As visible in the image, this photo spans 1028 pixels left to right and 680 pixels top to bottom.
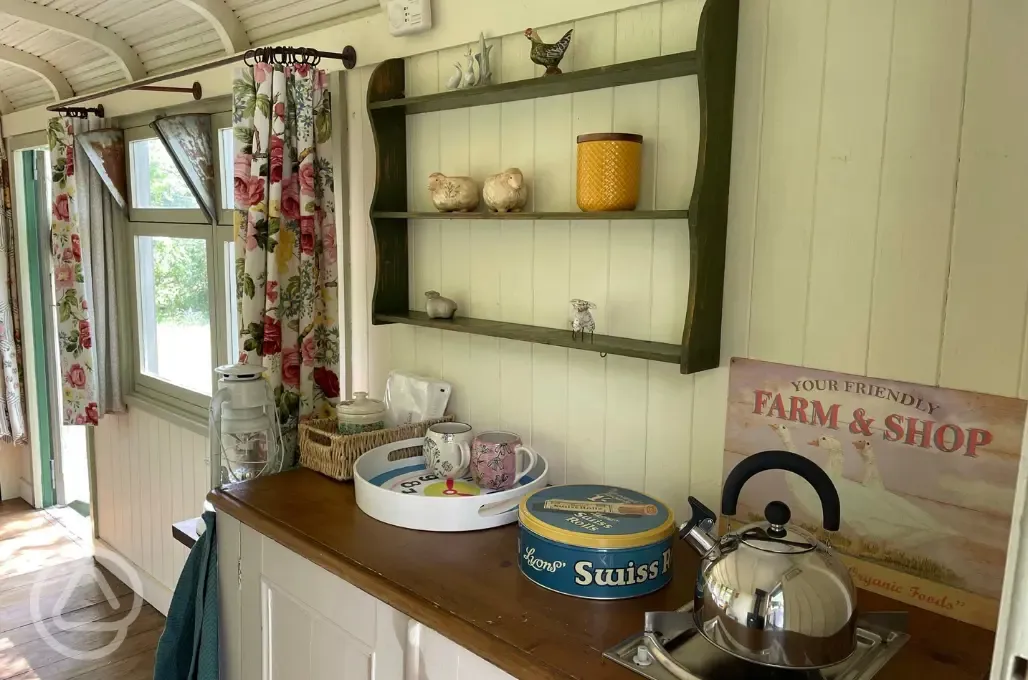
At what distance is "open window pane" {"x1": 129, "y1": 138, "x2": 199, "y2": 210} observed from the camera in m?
2.98

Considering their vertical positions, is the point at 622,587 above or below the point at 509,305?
below

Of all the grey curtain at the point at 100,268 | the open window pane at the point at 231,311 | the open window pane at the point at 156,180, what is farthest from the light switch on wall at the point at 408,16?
the grey curtain at the point at 100,268

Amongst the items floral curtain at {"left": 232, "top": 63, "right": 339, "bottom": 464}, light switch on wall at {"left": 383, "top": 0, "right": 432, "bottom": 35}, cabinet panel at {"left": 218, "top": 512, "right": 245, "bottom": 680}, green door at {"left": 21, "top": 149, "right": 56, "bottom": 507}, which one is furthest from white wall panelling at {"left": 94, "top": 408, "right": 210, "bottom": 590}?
light switch on wall at {"left": 383, "top": 0, "right": 432, "bottom": 35}

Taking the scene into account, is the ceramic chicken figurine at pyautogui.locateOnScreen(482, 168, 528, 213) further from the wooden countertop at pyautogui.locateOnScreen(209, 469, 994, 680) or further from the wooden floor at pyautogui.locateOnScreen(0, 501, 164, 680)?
the wooden floor at pyautogui.locateOnScreen(0, 501, 164, 680)

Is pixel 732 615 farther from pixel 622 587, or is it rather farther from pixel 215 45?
pixel 215 45

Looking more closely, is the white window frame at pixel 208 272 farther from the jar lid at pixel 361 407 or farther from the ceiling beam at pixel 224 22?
the jar lid at pixel 361 407

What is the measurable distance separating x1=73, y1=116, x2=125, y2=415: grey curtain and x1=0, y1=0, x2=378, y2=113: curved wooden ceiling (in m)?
0.32

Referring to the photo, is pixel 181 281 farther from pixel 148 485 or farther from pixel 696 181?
pixel 696 181

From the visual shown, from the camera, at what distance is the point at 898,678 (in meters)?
1.03

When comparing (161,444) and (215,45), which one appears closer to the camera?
(215,45)

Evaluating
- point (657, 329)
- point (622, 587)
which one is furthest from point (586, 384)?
point (622, 587)

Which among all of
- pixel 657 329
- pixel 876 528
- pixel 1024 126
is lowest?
pixel 876 528

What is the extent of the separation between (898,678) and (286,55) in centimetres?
181

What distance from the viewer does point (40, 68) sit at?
11.1 ft
